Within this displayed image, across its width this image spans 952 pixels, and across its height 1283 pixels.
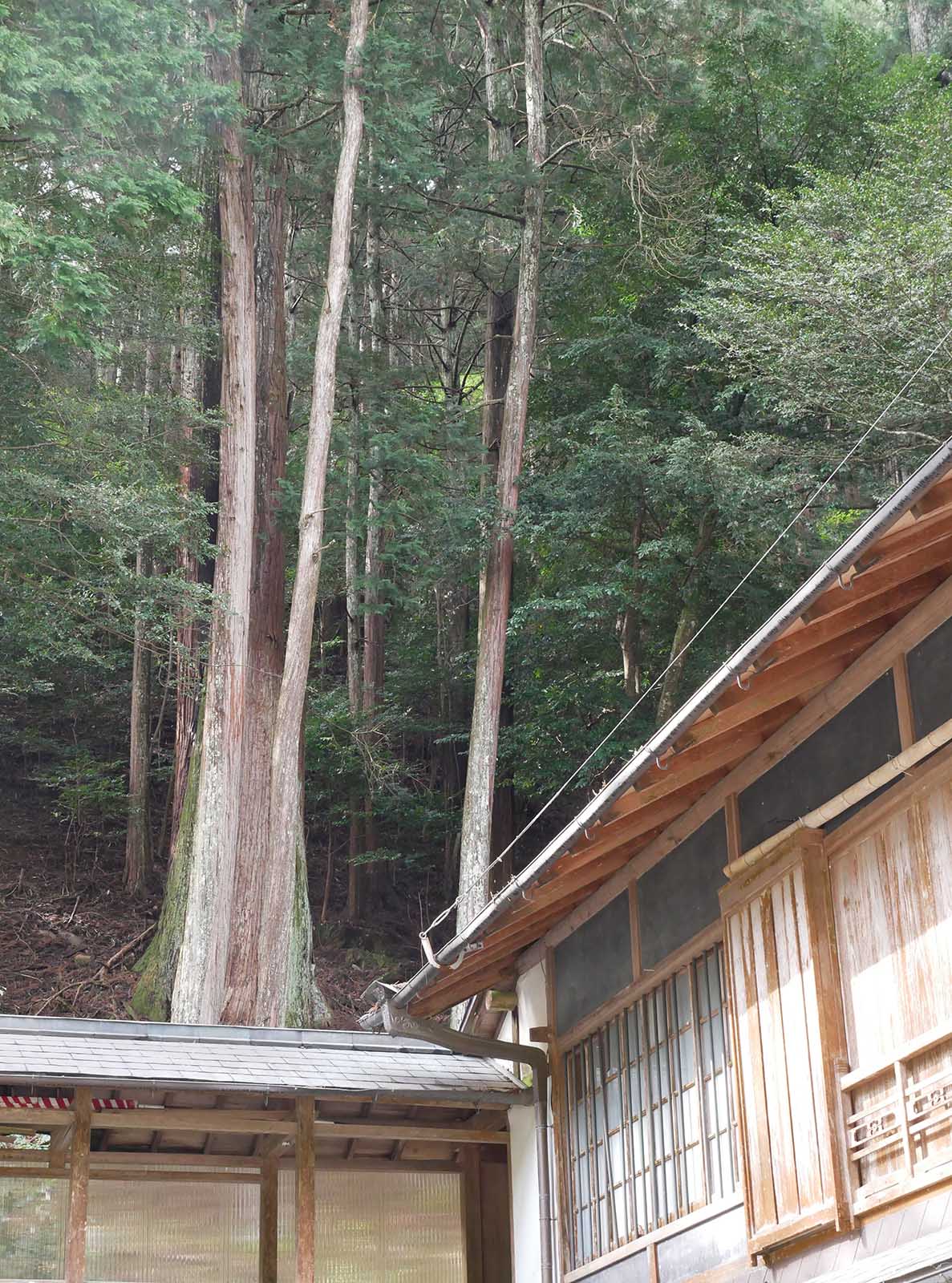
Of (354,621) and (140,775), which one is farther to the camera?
(354,621)

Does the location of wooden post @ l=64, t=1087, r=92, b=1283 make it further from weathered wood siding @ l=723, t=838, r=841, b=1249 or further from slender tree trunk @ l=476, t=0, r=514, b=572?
slender tree trunk @ l=476, t=0, r=514, b=572

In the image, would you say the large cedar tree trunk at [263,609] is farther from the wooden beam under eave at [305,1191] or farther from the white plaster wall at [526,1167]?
the wooden beam under eave at [305,1191]

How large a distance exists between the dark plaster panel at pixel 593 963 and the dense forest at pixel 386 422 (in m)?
7.32

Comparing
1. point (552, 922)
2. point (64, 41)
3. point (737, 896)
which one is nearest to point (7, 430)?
point (64, 41)

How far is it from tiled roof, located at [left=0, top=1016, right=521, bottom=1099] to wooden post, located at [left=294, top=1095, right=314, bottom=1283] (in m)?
0.28

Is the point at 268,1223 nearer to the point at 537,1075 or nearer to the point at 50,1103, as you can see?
the point at 50,1103

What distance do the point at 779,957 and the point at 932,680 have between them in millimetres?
1485

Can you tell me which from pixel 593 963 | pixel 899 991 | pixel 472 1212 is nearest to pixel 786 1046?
pixel 899 991

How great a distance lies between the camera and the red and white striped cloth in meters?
7.75

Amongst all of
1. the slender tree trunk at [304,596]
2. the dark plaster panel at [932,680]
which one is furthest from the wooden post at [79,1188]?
the slender tree trunk at [304,596]

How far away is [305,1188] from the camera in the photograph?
800 centimetres

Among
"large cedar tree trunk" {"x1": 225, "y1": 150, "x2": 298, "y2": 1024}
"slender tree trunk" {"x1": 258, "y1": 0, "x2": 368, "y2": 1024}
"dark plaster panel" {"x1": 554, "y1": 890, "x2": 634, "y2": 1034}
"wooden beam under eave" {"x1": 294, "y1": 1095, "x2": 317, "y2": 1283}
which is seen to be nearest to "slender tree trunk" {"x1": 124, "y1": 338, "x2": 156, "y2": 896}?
"large cedar tree trunk" {"x1": 225, "y1": 150, "x2": 298, "y2": 1024}

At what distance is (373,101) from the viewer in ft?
60.7

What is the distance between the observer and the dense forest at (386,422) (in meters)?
15.4
